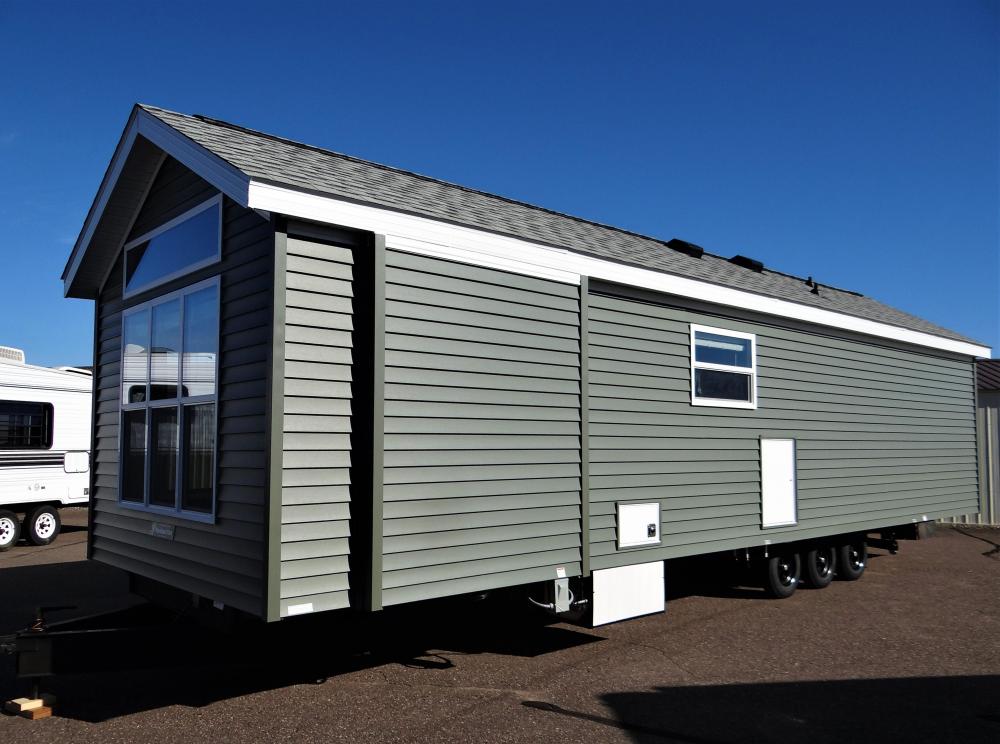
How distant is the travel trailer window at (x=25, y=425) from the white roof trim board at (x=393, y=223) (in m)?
6.93

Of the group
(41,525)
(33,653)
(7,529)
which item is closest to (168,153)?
(33,653)

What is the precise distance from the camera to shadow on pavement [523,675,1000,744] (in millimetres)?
A: 5199

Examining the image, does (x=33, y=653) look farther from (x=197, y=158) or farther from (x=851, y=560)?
(x=851, y=560)

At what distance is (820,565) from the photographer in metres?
10.4

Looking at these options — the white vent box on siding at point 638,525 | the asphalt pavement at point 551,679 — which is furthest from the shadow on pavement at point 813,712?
the white vent box on siding at point 638,525

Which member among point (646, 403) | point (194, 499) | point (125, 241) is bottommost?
point (194, 499)

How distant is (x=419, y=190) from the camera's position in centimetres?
699

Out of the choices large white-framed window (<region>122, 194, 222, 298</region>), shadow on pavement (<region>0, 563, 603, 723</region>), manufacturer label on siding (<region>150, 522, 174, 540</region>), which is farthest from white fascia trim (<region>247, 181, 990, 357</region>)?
manufacturer label on siding (<region>150, 522, 174, 540</region>)

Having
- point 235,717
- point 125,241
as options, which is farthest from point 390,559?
point 125,241

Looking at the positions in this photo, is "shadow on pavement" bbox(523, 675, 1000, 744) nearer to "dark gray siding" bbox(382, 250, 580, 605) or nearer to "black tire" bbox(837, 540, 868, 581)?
"dark gray siding" bbox(382, 250, 580, 605)

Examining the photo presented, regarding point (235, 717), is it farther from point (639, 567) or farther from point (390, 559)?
point (639, 567)

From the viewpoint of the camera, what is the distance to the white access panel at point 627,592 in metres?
6.84

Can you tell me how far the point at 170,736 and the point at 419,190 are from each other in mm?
4407

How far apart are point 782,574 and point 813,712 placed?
4186 millimetres
